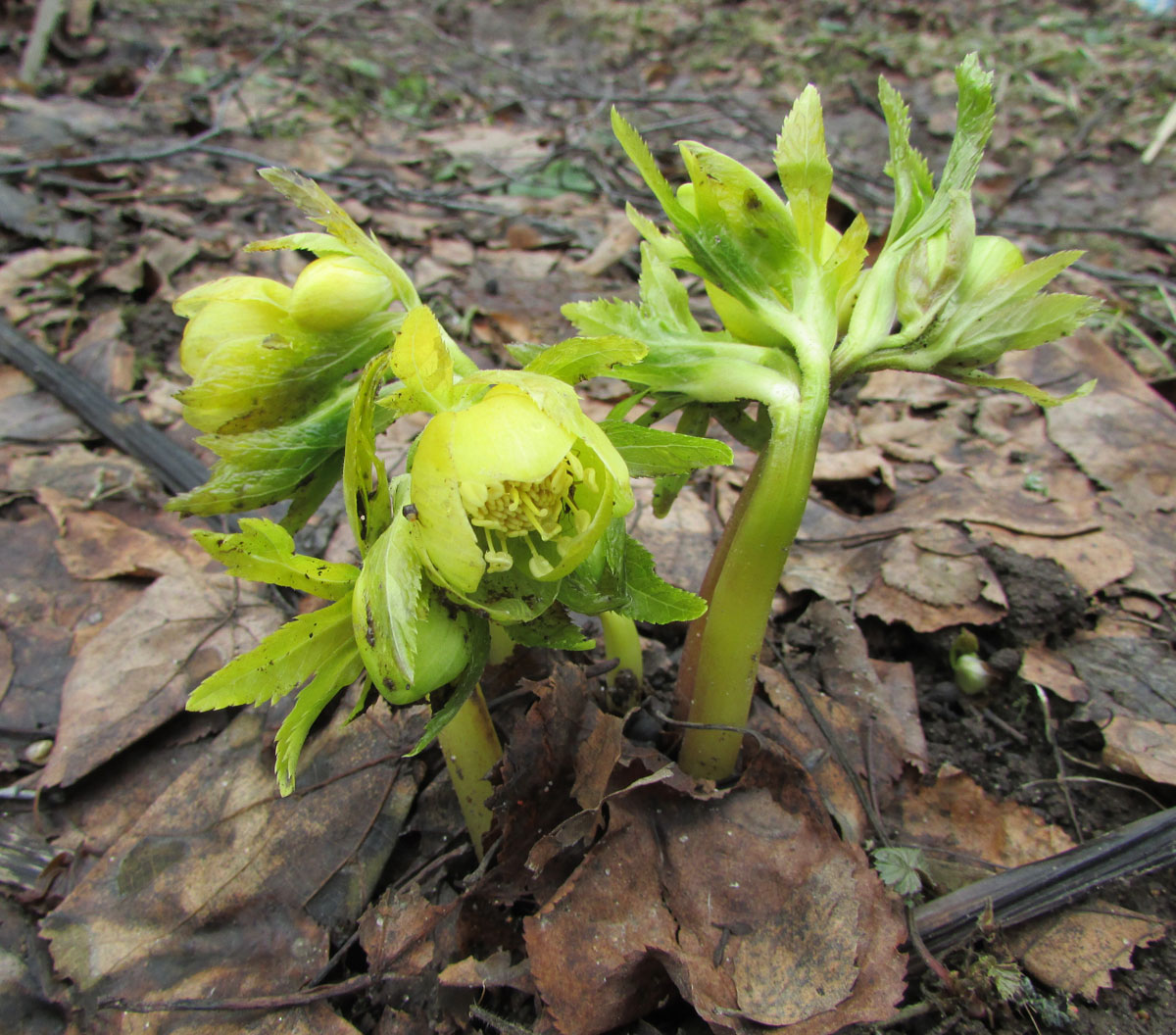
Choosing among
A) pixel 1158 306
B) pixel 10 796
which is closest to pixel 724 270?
pixel 10 796

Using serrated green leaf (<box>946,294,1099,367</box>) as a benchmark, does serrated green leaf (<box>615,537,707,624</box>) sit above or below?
below

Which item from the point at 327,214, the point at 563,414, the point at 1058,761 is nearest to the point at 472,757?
the point at 563,414

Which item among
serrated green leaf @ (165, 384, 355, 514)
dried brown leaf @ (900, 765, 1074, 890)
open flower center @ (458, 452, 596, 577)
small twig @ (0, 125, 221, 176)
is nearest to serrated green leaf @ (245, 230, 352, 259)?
serrated green leaf @ (165, 384, 355, 514)

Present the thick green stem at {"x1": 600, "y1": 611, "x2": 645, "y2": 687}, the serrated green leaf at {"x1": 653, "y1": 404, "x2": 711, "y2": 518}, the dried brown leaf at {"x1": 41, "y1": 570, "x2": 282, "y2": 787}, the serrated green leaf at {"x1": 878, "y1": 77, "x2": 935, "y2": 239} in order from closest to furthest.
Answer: the serrated green leaf at {"x1": 878, "y1": 77, "x2": 935, "y2": 239} → the serrated green leaf at {"x1": 653, "y1": 404, "x2": 711, "y2": 518} → the thick green stem at {"x1": 600, "y1": 611, "x2": 645, "y2": 687} → the dried brown leaf at {"x1": 41, "y1": 570, "x2": 282, "y2": 787}

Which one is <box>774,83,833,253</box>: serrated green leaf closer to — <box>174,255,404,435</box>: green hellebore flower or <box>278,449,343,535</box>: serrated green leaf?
<box>174,255,404,435</box>: green hellebore flower

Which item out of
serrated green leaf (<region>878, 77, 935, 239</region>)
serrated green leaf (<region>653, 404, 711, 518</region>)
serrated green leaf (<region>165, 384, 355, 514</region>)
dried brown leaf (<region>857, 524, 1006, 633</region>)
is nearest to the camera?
serrated green leaf (<region>165, 384, 355, 514</region>)
